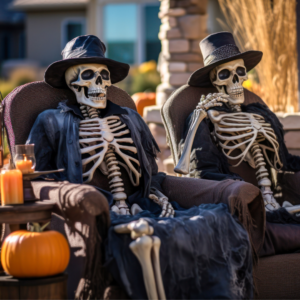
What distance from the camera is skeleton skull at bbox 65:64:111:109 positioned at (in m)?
3.87

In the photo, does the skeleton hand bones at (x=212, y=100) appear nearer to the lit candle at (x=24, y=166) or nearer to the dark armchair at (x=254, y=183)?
the dark armchair at (x=254, y=183)

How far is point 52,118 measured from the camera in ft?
12.0

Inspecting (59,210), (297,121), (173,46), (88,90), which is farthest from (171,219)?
(173,46)

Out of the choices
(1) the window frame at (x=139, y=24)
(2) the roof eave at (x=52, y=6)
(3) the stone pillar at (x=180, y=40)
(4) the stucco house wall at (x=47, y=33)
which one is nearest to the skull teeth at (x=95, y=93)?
(3) the stone pillar at (x=180, y=40)

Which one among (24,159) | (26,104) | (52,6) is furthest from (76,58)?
(52,6)

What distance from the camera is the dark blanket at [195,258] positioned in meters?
2.93

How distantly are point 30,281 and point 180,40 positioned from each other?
4510mm

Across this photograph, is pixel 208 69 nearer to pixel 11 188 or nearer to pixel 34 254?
pixel 11 188

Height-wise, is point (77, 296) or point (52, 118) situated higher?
point (52, 118)

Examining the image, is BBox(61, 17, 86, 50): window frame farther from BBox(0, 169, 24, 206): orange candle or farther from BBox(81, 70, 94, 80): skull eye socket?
BBox(0, 169, 24, 206): orange candle

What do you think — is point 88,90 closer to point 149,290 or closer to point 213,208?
point 213,208

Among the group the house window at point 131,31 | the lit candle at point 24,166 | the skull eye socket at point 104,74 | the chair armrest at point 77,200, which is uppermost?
the house window at point 131,31

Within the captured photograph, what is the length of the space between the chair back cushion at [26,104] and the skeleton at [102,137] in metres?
0.12

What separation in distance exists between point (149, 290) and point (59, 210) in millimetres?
572
